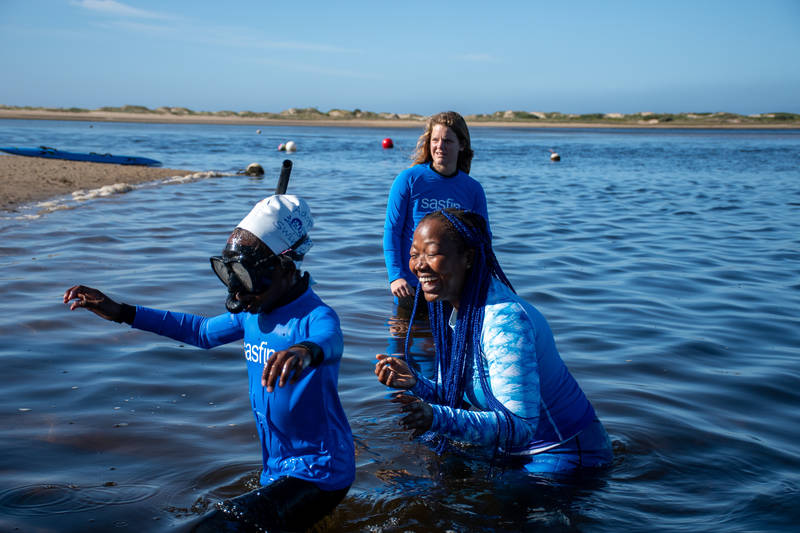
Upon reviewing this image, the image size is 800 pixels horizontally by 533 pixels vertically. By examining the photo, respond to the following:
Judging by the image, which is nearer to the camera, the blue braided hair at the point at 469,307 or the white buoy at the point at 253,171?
the blue braided hair at the point at 469,307

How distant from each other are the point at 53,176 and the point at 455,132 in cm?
1608

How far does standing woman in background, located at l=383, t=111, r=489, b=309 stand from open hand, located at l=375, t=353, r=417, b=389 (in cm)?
299

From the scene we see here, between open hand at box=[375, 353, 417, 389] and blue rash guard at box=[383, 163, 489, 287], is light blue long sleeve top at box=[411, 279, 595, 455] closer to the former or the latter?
open hand at box=[375, 353, 417, 389]

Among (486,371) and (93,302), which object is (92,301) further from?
(486,371)

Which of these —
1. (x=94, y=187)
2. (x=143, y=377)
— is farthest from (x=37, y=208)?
(x=143, y=377)

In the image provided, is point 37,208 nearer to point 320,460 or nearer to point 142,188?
point 142,188

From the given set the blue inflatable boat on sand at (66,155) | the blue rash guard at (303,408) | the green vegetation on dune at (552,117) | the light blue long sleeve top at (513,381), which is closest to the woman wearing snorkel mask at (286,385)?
the blue rash guard at (303,408)

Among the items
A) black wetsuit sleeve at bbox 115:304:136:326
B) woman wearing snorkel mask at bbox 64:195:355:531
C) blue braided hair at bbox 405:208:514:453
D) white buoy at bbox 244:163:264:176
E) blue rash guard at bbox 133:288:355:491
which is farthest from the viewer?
white buoy at bbox 244:163:264:176

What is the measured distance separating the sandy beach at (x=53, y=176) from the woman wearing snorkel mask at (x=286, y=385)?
12.5m

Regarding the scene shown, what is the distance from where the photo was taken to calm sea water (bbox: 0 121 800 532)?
4.12m

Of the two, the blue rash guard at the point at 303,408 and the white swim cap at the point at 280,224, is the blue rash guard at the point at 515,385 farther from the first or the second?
the white swim cap at the point at 280,224

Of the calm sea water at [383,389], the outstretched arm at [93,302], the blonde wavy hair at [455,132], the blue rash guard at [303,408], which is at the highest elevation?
the blonde wavy hair at [455,132]

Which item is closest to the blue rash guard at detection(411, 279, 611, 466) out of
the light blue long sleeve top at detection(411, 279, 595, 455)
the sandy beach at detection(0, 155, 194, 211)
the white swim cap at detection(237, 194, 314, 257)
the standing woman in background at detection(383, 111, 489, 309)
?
the light blue long sleeve top at detection(411, 279, 595, 455)

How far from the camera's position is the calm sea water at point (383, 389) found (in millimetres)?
4125
